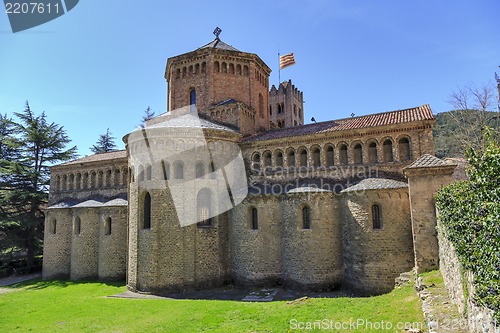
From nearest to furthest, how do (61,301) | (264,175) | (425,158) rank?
(425,158), (61,301), (264,175)

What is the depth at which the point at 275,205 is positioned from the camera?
20047mm

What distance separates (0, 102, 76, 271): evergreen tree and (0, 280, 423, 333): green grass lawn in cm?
1386

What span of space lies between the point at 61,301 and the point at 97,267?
6.69m

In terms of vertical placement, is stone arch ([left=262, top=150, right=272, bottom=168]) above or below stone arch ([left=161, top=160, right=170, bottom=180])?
above

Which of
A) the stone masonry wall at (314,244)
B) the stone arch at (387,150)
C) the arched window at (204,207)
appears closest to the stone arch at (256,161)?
the arched window at (204,207)

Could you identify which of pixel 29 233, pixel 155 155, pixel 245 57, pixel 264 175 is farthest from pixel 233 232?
pixel 29 233

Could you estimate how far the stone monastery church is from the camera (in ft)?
55.3

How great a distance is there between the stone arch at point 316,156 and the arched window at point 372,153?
2944mm

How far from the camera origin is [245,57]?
26.8 meters

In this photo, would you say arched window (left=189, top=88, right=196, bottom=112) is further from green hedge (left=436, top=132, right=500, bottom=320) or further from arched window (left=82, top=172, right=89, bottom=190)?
green hedge (left=436, top=132, right=500, bottom=320)

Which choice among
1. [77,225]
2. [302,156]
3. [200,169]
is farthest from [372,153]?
[77,225]

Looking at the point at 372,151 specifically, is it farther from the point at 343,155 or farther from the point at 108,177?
the point at 108,177

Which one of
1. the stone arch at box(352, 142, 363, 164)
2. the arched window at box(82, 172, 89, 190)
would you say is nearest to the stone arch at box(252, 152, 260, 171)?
the stone arch at box(352, 142, 363, 164)

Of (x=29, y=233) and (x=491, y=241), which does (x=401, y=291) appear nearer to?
(x=491, y=241)
